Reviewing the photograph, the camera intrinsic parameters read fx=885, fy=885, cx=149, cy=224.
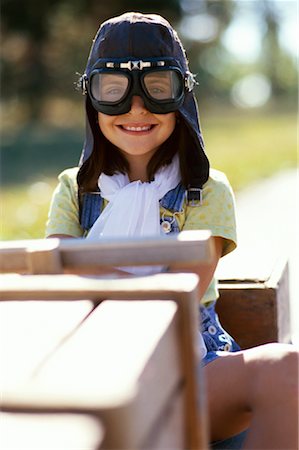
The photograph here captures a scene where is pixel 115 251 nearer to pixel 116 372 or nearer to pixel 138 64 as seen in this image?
pixel 116 372

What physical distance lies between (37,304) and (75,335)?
5.8 inches

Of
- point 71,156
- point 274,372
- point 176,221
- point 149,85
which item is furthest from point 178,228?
point 71,156

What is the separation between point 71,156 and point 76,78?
7.70m

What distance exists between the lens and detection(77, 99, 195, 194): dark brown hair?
2.85m

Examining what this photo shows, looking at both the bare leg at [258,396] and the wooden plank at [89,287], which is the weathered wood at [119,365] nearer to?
the wooden plank at [89,287]

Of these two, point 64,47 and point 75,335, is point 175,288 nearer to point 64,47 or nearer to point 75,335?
point 75,335

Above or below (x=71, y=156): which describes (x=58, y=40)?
above

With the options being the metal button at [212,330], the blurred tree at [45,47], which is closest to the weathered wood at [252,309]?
the metal button at [212,330]

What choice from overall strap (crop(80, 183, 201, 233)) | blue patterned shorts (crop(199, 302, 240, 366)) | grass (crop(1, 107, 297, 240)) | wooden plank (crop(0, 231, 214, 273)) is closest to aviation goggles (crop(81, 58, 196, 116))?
overall strap (crop(80, 183, 201, 233))

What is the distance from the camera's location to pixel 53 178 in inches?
390

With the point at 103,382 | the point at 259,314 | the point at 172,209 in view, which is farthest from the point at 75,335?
the point at 259,314

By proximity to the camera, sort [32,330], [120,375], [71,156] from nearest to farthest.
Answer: [120,375] < [32,330] < [71,156]

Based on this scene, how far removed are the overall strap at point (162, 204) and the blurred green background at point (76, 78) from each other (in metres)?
8.01

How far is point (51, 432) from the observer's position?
3.84 ft
